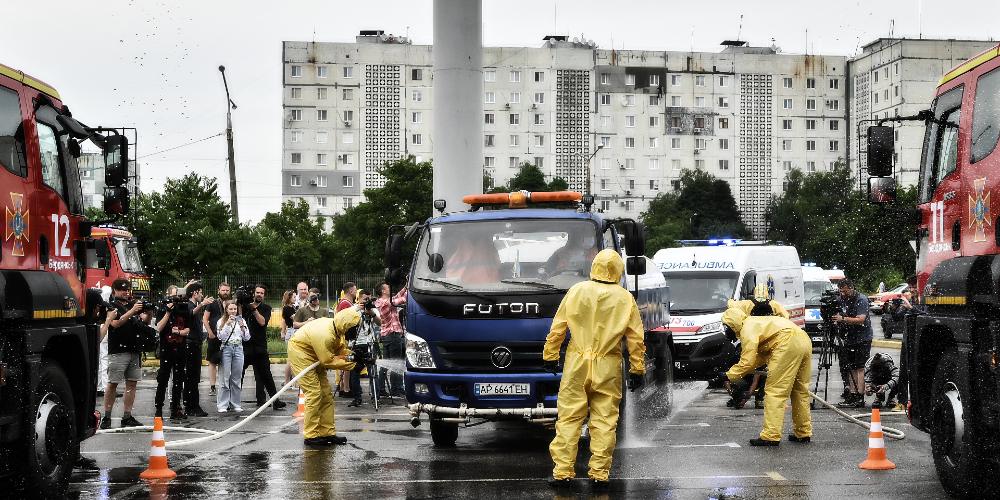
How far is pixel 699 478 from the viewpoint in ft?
34.4

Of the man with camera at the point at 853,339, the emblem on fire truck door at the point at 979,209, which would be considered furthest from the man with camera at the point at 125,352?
the man with camera at the point at 853,339

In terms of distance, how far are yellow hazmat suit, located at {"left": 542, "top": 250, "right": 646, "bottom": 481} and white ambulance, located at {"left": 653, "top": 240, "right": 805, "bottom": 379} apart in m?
10.9

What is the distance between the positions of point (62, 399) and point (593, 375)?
408cm

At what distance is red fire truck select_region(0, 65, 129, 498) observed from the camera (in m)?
8.59

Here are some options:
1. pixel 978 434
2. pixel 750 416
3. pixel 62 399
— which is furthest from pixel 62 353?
pixel 750 416

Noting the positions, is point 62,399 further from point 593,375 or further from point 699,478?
point 699,478

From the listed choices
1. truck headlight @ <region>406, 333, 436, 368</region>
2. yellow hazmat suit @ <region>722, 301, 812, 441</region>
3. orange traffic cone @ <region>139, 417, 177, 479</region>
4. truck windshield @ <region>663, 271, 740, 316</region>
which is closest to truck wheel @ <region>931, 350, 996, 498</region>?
yellow hazmat suit @ <region>722, 301, 812, 441</region>

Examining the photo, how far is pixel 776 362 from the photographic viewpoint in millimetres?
12883

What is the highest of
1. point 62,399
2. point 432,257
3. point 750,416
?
point 432,257

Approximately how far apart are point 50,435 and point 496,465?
412 centimetres

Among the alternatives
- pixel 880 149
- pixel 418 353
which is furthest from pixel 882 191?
pixel 418 353

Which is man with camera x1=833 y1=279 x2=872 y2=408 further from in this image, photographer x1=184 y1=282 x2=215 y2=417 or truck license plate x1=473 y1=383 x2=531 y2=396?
photographer x1=184 y1=282 x2=215 y2=417

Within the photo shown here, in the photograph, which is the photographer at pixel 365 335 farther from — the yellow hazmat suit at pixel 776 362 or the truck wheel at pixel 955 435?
the truck wheel at pixel 955 435

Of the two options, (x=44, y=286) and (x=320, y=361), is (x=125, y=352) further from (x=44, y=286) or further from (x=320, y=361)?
(x=44, y=286)
